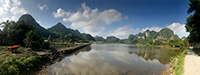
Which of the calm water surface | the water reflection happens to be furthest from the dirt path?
the water reflection

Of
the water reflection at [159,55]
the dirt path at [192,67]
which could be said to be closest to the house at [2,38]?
the dirt path at [192,67]

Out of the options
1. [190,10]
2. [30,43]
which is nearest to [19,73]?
[30,43]

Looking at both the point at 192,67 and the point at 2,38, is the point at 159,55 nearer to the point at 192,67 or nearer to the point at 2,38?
the point at 192,67

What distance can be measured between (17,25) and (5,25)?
3734 mm

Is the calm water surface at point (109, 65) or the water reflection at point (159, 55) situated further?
the water reflection at point (159, 55)

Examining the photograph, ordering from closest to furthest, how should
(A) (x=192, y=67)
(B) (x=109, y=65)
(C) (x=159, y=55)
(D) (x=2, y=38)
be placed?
1. (A) (x=192, y=67)
2. (B) (x=109, y=65)
3. (D) (x=2, y=38)
4. (C) (x=159, y=55)

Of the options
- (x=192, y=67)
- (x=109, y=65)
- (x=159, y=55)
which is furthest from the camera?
(x=159, y=55)

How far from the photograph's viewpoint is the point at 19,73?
7586mm

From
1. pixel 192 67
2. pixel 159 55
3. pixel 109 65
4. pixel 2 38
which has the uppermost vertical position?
pixel 2 38

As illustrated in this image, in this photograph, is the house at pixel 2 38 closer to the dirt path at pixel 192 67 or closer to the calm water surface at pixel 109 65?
the calm water surface at pixel 109 65

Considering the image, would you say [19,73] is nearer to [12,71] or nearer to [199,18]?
[12,71]

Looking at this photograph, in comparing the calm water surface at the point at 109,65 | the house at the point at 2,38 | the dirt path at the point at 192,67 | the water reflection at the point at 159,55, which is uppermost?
the house at the point at 2,38

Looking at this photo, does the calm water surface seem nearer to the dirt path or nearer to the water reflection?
the water reflection

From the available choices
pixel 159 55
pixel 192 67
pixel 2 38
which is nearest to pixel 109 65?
pixel 192 67
